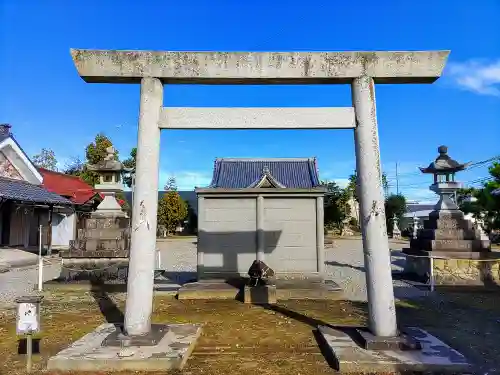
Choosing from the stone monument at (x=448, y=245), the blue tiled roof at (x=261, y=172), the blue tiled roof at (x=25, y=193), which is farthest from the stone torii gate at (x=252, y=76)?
the blue tiled roof at (x=25, y=193)

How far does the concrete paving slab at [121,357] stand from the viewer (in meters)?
4.42

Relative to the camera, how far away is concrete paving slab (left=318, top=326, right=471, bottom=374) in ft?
14.1

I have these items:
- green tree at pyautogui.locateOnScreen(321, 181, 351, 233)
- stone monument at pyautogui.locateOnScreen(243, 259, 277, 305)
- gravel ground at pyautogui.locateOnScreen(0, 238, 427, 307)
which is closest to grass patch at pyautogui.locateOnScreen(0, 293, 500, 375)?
stone monument at pyautogui.locateOnScreen(243, 259, 277, 305)

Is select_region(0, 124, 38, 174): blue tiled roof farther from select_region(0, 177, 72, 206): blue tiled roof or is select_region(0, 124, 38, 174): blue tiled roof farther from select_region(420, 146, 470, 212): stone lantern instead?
select_region(420, 146, 470, 212): stone lantern

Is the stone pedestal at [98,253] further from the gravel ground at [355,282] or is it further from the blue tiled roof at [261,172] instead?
the gravel ground at [355,282]

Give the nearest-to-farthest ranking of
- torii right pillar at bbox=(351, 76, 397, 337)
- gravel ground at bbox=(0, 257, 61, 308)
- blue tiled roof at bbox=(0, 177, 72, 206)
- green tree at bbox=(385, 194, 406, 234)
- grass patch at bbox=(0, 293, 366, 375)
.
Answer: grass patch at bbox=(0, 293, 366, 375) → torii right pillar at bbox=(351, 76, 397, 337) → gravel ground at bbox=(0, 257, 61, 308) → blue tiled roof at bbox=(0, 177, 72, 206) → green tree at bbox=(385, 194, 406, 234)

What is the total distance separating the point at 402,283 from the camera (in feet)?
36.9

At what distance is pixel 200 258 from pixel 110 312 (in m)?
3.05

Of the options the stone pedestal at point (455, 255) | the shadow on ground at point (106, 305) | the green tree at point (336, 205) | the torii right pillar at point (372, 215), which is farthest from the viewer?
the green tree at point (336, 205)

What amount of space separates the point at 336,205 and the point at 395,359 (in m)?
35.7

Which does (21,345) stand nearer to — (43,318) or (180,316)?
(43,318)

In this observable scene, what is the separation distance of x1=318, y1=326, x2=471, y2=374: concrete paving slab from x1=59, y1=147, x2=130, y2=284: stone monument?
7.34 metres

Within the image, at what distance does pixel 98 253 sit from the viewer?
10.8 m

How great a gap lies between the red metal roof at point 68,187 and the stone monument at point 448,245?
66.8 feet
